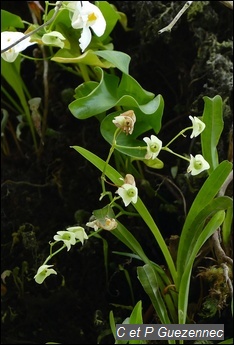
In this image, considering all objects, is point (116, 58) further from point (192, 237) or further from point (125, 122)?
point (192, 237)

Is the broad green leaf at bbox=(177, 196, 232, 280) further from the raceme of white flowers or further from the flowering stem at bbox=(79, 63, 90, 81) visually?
the flowering stem at bbox=(79, 63, 90, 81)

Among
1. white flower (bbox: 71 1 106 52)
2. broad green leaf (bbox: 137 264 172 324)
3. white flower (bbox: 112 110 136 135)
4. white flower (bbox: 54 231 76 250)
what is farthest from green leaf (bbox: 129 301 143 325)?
white flower (bbox: 71 1 106 52)

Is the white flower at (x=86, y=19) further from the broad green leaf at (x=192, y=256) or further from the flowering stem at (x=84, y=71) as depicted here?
the broad green leaf at (x=192, y=256)

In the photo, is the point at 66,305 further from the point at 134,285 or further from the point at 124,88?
the point at 124,88

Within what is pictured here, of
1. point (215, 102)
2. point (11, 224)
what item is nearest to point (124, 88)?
point (215, 102)


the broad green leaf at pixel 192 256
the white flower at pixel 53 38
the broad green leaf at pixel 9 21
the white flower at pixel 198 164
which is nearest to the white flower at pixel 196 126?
the white flower at pixel 198 164

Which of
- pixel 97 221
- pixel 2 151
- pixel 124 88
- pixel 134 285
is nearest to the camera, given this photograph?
pixel 97 221
